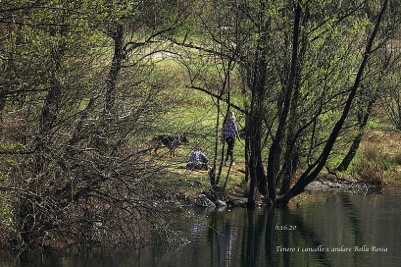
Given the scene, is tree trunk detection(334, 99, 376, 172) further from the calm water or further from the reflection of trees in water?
the reflection of trees in water

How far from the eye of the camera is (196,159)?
84.2 feet

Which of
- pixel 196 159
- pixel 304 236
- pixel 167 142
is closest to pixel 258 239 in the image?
pixel 304 236

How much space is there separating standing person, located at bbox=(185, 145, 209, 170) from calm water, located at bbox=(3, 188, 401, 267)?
1493 mm

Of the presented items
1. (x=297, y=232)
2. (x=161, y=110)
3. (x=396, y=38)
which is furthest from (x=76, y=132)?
(x=396, y=38)

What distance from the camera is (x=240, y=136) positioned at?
3300cm

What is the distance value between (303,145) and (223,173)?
8.68 ft

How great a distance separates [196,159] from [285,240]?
319 cm

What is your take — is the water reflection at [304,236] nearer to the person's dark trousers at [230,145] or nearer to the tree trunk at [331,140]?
the tree trunk at [331,140]

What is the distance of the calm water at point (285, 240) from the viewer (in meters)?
21.0

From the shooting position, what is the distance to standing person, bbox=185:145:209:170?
24809 mm

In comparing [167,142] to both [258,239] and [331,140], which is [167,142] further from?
[331,140]

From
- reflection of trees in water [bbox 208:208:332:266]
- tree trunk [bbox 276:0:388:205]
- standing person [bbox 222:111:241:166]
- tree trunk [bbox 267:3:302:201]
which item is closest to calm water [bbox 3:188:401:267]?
reflection of trees in water [bbox 208:208:332:266]

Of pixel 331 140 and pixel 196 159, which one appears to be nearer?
pixel 196 159

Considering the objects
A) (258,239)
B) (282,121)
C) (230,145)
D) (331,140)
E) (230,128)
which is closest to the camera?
(258,239)
